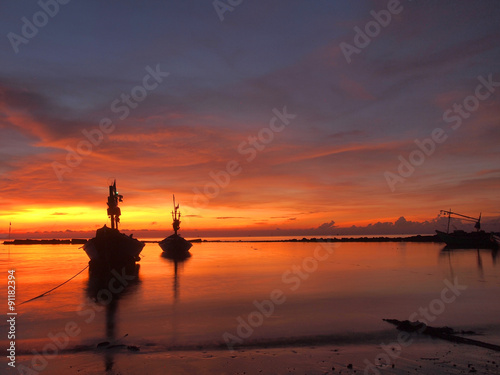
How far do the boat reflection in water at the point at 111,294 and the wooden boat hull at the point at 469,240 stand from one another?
3309 inches

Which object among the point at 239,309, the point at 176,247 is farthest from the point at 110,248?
the point at 176,247

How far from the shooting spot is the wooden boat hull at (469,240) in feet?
305

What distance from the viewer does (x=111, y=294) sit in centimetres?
2642

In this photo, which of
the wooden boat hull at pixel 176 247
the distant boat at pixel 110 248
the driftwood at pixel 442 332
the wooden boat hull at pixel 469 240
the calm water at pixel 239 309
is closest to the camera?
the driftwood at pixel 442 332

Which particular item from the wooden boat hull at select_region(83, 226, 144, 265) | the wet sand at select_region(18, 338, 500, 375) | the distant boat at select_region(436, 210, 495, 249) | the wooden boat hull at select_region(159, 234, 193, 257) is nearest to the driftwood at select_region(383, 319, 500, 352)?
the wet sand at select_region(18, 338, 500, 375)

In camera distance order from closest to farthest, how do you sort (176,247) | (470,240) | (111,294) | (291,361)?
1. (291,361)
2. (111,294)
3. (176,247)
4. (470,240)

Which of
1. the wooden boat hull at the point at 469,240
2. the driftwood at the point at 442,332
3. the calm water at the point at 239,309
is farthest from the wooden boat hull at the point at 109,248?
the wooden boat hull at the point at 469,240

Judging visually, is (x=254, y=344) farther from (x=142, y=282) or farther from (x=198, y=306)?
(x=142, y=282)

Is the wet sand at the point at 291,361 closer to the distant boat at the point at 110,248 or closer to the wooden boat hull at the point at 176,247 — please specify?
the distant boat at the point at 110,248

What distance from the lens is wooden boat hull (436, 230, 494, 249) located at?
9305cm

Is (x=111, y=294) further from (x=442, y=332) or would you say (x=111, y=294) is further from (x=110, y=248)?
(x=442, y=332)

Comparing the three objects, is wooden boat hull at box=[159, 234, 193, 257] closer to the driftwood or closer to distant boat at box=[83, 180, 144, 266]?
distant boat at box=[83, 180, 144, 266]

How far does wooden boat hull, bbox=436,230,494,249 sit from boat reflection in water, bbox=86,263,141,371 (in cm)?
8405

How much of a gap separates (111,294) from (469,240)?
9483cm
